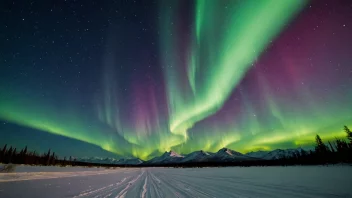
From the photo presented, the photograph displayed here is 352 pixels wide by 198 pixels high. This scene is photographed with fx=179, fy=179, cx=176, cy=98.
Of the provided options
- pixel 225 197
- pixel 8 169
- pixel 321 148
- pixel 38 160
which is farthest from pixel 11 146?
pixel 321 148

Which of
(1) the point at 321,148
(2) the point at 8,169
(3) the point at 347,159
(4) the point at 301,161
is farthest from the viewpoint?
(4) the point at 301,161

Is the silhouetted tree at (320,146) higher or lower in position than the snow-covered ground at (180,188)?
higher

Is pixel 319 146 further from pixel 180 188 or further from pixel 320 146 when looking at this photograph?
pixel 180 188

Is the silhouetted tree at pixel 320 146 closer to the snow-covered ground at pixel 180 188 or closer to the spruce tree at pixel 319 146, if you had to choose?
the spruce tree at pixel 319 146

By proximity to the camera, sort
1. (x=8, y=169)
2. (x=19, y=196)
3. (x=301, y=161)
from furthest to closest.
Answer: (x=301, y=161) < (x=8, y=169) < (x=19, y=196)

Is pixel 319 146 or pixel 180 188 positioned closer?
pixel 180 188

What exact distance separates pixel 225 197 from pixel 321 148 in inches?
4247

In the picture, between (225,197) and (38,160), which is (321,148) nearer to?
(225,197)

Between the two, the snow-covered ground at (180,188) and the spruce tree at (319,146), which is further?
the spruce tree at (319,146)

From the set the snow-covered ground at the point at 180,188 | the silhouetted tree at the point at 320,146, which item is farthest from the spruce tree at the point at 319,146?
the snow-covered ground at the point at 180,188

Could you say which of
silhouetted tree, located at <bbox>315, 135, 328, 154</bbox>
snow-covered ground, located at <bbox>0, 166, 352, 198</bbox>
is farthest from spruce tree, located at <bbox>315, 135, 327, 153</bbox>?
snow-covered ground, located at <bbox>0, 166, 352, 198</bbox>

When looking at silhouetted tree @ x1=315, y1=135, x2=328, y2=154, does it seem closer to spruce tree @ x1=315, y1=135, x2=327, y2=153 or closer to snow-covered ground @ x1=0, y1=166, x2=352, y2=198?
spruce tree @ x1=315, y1=135, x2=327, y2=153

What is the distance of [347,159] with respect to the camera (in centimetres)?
6538

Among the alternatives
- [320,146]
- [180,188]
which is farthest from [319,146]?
[180,188]
